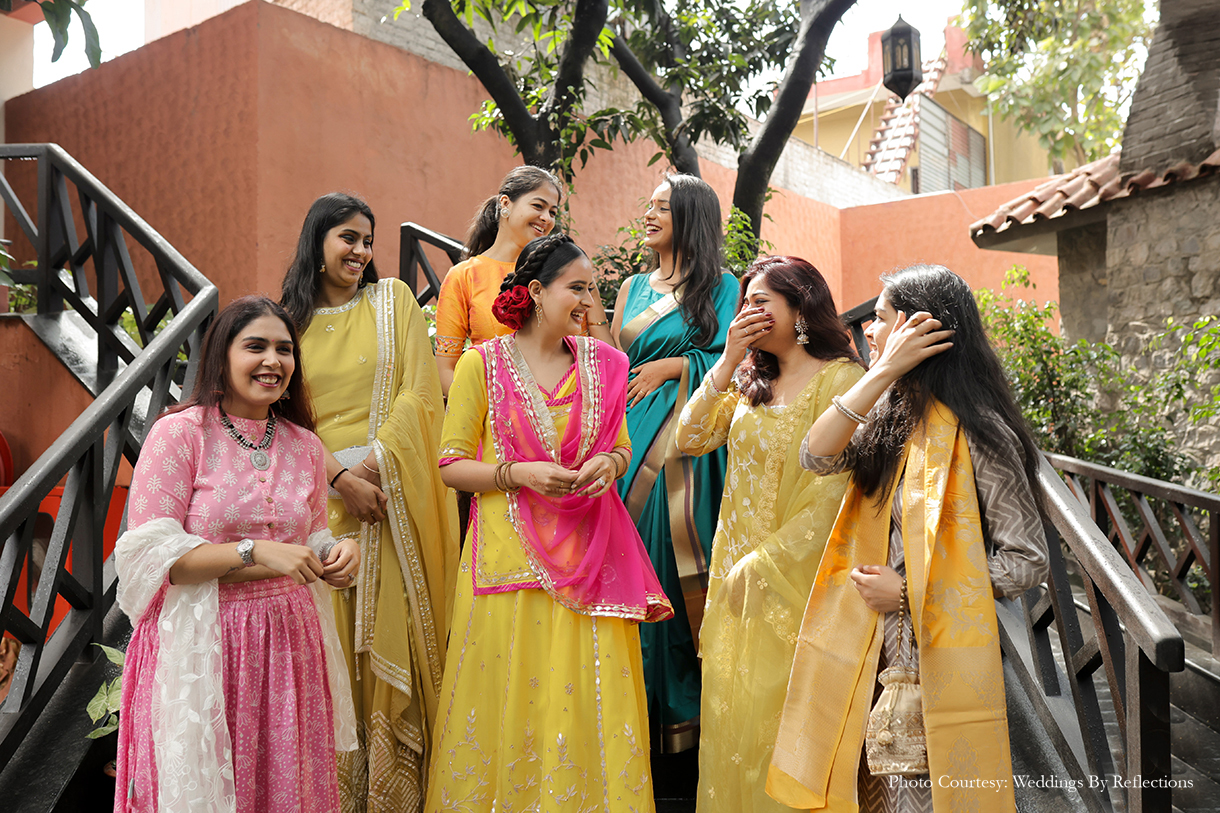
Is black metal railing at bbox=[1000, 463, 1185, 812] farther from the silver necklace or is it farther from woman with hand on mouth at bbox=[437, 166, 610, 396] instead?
the silver necklace

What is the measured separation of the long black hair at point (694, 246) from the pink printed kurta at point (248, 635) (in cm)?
139

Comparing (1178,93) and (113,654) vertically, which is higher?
(1178,93)

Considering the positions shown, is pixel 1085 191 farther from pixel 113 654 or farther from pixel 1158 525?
pixel 113 654

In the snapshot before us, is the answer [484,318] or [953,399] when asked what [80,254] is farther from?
[953,399]

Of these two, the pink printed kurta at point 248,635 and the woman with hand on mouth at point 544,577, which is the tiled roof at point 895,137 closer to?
the woman with hand on mouth at point 544,577

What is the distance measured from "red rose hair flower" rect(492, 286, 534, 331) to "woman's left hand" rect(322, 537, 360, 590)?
726 mm

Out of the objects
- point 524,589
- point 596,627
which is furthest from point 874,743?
point 524,589

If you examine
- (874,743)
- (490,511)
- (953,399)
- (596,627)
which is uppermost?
(953,399)

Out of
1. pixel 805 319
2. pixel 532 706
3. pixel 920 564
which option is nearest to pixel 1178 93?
pixel 805 319

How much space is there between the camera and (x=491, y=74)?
217 inches

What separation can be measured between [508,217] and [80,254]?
2.64 metres

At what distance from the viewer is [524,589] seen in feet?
7.54

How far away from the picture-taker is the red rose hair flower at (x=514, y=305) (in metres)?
2.43

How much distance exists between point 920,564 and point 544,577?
885 mm
